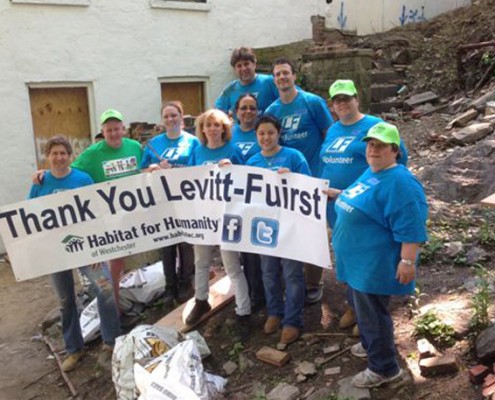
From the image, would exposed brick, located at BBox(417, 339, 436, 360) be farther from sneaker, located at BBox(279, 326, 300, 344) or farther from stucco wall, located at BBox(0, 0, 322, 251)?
stucco wall, located at BBox(0, 0, 322, 251)

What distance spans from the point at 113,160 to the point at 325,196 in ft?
6.82

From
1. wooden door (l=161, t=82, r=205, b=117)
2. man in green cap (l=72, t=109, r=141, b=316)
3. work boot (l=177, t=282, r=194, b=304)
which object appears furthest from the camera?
wooden door (l=161, t=82, r=205, b=117)

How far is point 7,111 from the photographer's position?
8.03 meters

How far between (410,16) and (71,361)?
1114cm

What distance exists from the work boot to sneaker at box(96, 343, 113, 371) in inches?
34.2

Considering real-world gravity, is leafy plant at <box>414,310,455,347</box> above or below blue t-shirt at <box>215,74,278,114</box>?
below

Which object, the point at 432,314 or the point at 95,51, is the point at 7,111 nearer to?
the point at 95,51

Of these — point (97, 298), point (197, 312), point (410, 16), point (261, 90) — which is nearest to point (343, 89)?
point (261, 90)

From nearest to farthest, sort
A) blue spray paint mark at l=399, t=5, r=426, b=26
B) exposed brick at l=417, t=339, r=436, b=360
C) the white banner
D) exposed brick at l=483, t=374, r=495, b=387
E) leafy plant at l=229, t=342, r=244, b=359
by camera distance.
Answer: exposed brick at l=483, t=374, r=495, b=387 < exposed brick at l=417, t=339, r=436, b=360 < the white banner < leafy plant at l=229, t=342, r=244, b=359 < blue spray paint mark at l=399, t=5, r=426, b=26

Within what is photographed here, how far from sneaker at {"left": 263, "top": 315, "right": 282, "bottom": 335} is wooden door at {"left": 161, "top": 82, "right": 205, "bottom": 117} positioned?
6276 millimetres

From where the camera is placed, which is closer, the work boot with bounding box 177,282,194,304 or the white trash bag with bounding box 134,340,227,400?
the white trash bag with bounding box 134,340,227,400

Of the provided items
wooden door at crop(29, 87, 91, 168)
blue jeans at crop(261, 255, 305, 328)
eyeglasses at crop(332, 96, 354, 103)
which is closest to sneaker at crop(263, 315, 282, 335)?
blue jeans at crop(261, 255, 305, 328)

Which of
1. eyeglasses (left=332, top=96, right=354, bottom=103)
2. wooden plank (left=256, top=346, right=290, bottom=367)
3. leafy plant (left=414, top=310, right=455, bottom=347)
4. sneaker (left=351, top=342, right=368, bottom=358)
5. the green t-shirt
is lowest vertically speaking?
wooden plank (left=256, top=346, right=290, bottom=367)

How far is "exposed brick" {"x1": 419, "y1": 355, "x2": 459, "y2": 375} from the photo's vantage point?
3.32 m
